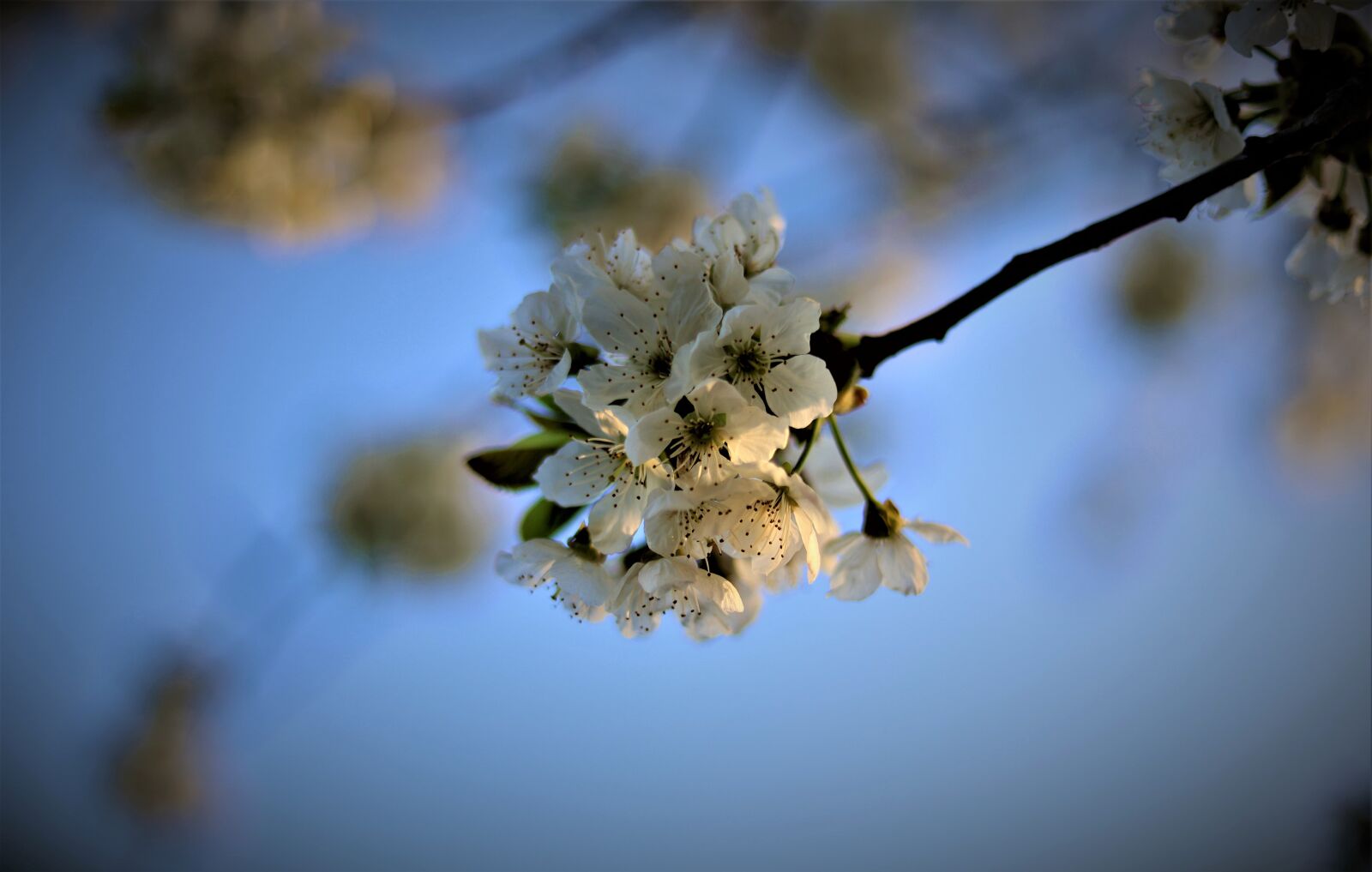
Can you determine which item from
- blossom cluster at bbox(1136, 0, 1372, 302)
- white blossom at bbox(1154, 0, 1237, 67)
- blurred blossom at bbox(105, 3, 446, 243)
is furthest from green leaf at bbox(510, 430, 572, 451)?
blurred blossom at bbox(105, 3, 446, 243)

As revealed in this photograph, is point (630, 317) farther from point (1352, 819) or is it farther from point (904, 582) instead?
point (1352, 819)

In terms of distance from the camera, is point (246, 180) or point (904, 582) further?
point (246, 180)

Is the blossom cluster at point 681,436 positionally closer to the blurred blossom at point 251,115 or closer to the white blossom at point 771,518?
the white blossom at point 771,518

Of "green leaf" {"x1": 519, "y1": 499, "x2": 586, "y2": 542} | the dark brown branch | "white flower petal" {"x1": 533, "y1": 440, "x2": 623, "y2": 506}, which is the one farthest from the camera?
"green leaf" {"x1": 519, "y1": 499, "x2": 586, "y2": 542}

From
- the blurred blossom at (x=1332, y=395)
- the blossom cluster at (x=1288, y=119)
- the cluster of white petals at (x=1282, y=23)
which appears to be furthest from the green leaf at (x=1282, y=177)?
the blurred blossom at (x=1332, y=395)

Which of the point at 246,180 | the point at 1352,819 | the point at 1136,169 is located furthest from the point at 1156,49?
the point at 1352,819

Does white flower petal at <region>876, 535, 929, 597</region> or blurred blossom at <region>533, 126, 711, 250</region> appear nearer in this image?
white flower petal at <region>876, 535, 929, 597</region>

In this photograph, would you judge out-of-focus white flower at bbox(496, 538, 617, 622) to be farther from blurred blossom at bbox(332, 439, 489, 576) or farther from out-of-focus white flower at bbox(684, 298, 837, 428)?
→ blurred blossom at bbox(332, 439, 489, 576)
